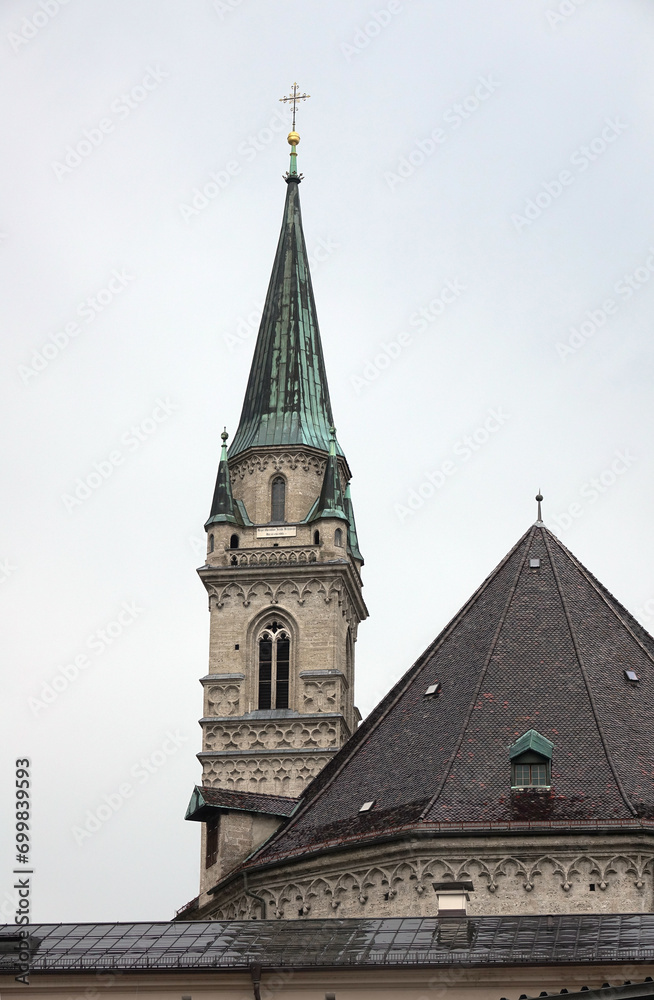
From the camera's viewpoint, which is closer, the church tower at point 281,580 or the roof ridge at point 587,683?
the roof ridge at point 587,683

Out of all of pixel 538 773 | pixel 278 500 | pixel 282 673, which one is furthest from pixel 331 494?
pixel 538 773

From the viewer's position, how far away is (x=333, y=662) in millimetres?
61219

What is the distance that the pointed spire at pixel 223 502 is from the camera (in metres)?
63.3

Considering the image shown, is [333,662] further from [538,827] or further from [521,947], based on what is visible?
[521,947]

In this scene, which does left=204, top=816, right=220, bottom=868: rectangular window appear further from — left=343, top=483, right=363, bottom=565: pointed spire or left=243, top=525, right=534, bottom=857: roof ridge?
left=343, top=483, right=363, bottom=565: pointed spire

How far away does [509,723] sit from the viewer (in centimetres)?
3922

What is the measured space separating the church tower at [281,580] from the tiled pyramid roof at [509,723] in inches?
665

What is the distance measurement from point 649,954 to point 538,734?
861 cm

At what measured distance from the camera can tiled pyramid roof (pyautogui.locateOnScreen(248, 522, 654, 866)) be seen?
37.6m

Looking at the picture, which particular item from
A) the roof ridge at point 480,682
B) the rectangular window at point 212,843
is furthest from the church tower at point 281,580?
the roof ridge at point 480,682

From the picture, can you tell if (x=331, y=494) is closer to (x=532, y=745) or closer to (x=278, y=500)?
(x=278, y=500)

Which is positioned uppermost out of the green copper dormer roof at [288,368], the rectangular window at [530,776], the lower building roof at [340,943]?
the green copper dormer roof at [288,368]

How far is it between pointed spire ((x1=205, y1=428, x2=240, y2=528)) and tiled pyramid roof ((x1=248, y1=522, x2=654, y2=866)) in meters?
20.5

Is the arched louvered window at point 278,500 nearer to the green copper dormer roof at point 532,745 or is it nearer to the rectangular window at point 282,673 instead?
the rectangular window at point 282,673
